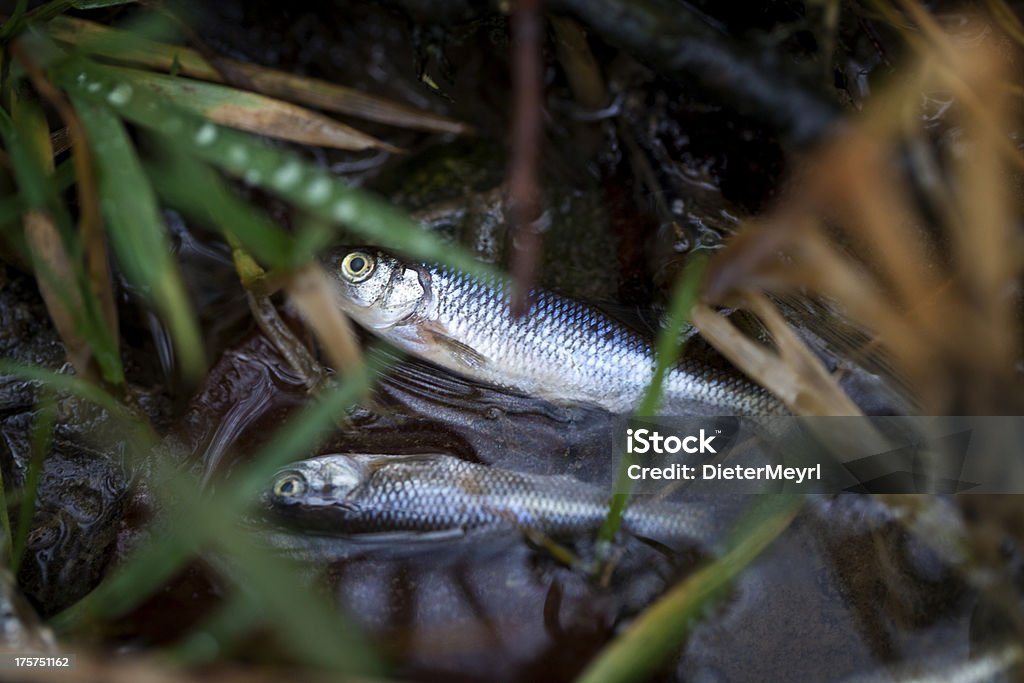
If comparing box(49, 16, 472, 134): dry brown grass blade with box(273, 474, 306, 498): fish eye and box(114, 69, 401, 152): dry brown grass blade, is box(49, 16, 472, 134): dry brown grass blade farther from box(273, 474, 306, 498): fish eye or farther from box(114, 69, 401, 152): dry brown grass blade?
box(273, 474, 306, 498): fish eye

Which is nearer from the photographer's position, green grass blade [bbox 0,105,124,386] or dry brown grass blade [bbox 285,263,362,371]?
dry brown grass blade [bbox 285,263,362,371]

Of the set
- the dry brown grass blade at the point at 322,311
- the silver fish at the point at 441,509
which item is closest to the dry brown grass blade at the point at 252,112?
the dry brown grass blade at the point at 322,311

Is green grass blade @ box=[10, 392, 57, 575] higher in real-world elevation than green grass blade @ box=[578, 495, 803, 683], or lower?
lower

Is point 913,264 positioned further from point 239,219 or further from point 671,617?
point 239,219

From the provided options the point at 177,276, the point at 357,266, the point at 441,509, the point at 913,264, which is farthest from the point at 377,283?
the point at 913,264

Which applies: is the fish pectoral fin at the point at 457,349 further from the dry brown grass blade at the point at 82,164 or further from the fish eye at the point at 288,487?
the dry brown grass blade at the point at 82,164

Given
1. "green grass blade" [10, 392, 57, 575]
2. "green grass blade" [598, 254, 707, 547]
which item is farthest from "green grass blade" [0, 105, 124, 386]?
"green grass blade" [598, 254, 707, 547]
